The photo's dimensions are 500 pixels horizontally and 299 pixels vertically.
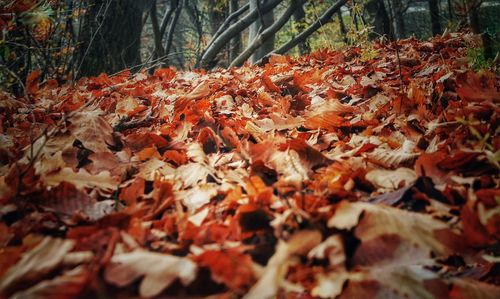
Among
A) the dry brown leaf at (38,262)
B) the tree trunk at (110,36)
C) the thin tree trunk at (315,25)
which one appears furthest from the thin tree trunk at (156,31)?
the dry brown leaf at (38,262)

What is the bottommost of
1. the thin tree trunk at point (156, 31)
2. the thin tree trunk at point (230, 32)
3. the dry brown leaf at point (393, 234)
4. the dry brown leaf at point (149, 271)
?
the dry brown leaf at point (393, 234)

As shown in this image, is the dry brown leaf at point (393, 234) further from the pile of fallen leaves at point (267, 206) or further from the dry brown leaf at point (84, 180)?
the dry brown leaf at point (84, 180)

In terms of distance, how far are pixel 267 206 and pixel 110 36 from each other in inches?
184

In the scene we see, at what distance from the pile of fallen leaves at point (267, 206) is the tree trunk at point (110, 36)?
3.24 meters

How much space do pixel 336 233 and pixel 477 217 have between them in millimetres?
310

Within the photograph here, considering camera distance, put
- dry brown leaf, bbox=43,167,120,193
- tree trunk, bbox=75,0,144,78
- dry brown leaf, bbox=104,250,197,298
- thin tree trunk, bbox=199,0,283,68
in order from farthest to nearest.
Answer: thin tree trunk, bbox=199,0,283,68 < tree trunk, bbox=75,0,144,78 < dry brown leaf, bbox=43,167,120,193 < dry brown leaf, bbox=104,250,197,298

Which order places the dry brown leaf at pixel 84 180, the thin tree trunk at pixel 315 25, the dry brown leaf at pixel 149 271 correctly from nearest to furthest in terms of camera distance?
the dry brown leaf at pixel 149 271
the dry brown leaf at pixel 84 180
the thin tree trunk at pixel 315 25

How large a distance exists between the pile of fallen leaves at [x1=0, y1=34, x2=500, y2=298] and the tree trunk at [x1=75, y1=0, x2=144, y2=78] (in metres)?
3.24

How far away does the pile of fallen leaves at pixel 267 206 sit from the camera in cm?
71

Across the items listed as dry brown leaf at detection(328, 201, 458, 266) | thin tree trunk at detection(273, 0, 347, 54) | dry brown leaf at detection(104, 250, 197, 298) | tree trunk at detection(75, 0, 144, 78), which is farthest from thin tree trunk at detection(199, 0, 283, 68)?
dry brown leaf at detection(104, 250, 197, 298)

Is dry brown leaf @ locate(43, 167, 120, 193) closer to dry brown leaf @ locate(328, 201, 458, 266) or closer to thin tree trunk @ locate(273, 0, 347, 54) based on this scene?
dry brown leaf @ locate(328, 201, 458, 266)

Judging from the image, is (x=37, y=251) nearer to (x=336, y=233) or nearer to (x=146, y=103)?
(x=336, y=233)

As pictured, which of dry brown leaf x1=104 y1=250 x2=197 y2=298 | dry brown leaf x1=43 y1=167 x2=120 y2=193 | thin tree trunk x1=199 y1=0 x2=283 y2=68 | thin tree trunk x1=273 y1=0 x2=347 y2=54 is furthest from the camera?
thin tree trunk x1=199 y1=0 x2=283 y2=68

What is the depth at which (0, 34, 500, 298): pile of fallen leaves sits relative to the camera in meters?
0.71
